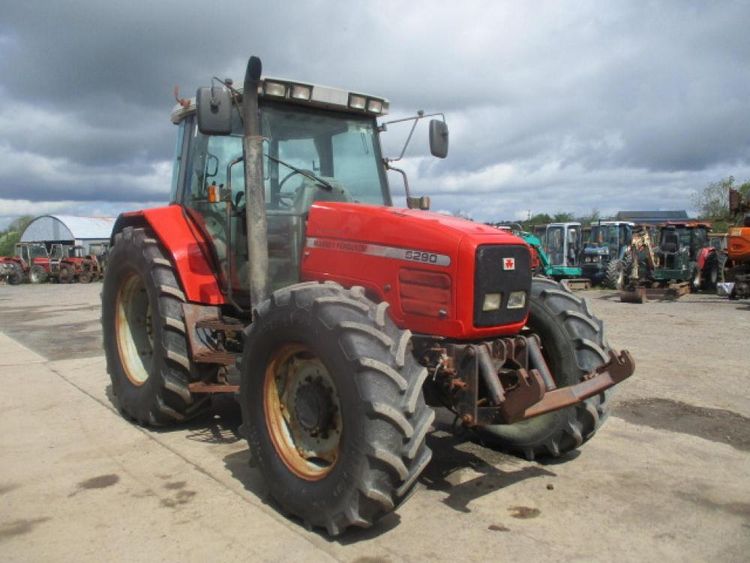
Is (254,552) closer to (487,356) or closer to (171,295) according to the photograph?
(487,356)

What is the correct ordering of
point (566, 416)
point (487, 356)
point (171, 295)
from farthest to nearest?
point (171, 295), point (566, 416), point (487, 356)

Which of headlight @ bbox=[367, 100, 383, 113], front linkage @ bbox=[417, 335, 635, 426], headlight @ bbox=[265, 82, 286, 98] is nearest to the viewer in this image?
front linkage @ bbox=[417, 335, 635, 426]

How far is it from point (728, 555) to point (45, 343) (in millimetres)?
10039

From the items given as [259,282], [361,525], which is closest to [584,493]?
[361,525]

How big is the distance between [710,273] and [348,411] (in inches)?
755

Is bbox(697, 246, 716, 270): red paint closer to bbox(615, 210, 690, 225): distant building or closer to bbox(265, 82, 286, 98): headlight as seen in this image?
bbox(265, 82, 286, 98): headlight

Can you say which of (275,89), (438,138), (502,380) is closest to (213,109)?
(275,89)

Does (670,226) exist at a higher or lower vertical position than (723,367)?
higher

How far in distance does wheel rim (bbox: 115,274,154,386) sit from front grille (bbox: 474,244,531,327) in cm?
325

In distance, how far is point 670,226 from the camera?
20.6 meters

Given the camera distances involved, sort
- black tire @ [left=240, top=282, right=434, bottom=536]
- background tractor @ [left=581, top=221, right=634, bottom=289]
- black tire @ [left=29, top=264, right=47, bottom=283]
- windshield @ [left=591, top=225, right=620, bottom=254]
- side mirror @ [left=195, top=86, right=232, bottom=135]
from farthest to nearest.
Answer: black tire @ [left=29, top=264, right=47, bottom=283]
windshield @ [left=591, top=225, right=620, bottom=254]
background tractor @ [left=581, top=221, right=634, bottom=289]
side mirror @ [left=195, top=86, right=232, bottom=135]
black tire @ [left=240, top=282, right=434, bottom=536]

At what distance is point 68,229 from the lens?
49.4 metres

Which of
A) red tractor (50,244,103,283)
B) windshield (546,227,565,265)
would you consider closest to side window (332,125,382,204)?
windshield (546,227,565,265)

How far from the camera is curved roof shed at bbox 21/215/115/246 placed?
49.3m
